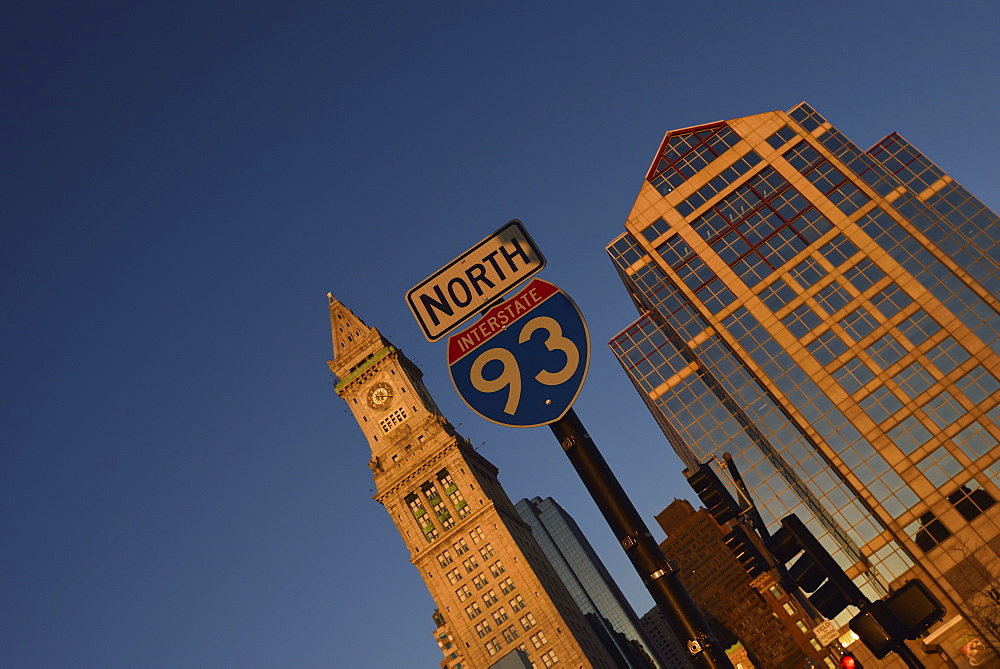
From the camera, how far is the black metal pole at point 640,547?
22.0 feet

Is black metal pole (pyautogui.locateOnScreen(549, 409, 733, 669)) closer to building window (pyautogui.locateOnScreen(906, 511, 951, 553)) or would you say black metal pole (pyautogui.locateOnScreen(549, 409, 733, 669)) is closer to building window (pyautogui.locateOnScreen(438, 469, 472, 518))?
building window (pyautogui.locateOnScreen(906, 511, 951, 553))

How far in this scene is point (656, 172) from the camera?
283ft

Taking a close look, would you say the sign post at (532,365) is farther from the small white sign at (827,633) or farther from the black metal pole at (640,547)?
the small white sign at (827,633)

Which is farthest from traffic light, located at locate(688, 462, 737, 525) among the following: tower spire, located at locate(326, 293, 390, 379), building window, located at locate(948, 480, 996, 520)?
tower spire, located at locate(326, 293, 390, 379)

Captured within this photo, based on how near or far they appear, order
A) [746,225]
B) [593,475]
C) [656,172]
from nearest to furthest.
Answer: [593,475] < [746,225] < [656,172]

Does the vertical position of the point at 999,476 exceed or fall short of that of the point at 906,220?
it falls short

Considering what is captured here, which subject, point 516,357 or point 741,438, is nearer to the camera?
point 516,357

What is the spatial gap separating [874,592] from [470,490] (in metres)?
51.5

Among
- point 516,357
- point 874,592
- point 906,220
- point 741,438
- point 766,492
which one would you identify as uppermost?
point 906,220

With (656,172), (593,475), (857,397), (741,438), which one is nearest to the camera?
(593,475)

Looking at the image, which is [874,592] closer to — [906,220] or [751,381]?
[751,381]

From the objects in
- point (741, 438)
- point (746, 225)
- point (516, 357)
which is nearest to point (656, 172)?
point (746, 225)

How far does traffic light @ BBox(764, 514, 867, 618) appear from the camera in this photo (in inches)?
386

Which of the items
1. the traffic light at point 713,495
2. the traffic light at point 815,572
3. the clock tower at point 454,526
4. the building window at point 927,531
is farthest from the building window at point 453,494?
the traffic light at point 815,572
